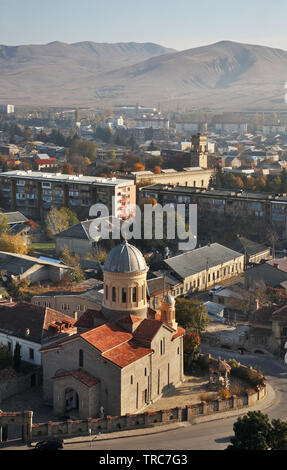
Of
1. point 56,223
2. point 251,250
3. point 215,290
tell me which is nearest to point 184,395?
point 215,290

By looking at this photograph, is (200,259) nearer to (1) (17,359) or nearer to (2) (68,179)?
(1) (17,359)

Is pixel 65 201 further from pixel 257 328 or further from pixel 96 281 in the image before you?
pixel 257 328

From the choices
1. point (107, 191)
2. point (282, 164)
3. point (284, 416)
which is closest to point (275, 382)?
point (284, 416)

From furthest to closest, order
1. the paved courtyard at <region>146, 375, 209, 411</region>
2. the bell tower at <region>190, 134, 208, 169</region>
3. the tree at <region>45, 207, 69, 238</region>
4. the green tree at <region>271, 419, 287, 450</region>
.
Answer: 1. the bell tower at <region>190, 134, 208, 169</region>
2. the tree at <region>45, 207, 69, 238</region>
3. the paved courtyard at <region>146, 375, 209, 411</region>
4. the green tree at <region>271, 419, 287, 450</region>

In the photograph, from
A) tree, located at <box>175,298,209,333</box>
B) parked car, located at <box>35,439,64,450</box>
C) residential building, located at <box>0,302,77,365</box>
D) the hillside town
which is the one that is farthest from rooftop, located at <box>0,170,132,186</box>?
parked car, located at <box>35,439,64,450</box>

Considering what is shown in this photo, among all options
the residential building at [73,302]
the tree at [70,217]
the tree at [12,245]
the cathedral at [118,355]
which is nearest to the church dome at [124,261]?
the cathedral at [118,355]

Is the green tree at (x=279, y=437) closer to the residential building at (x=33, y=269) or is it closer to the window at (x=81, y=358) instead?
the window at (x=81, y=358)

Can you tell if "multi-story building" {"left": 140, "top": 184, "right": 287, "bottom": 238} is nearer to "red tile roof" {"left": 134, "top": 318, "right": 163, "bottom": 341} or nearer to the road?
"red tile roof" {"left": 134, "top": 318, "right": 163, "bottom": 341}
